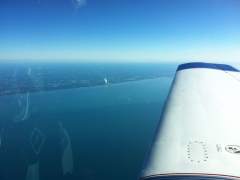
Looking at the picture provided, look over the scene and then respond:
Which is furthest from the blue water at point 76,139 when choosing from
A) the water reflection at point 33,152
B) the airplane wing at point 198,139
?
the airplane wing at point 198,139

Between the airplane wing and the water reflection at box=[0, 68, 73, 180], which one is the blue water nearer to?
the water reflection at box=[0, 68, 73, 180]

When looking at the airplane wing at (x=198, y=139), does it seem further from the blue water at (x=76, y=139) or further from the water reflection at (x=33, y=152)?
the water reflection at (x=33, y=152)

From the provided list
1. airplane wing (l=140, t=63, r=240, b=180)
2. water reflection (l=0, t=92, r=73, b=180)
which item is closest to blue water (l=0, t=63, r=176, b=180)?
water reflection (l=0, t=92, r=73, b=180)

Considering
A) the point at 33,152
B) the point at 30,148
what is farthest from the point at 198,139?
the point at 30,148

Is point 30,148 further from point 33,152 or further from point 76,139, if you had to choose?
point 76,139

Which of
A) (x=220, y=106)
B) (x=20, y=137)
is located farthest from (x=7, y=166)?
(x=220, y=106)

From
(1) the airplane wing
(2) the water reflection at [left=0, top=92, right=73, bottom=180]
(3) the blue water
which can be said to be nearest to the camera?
(1) the airplane wing

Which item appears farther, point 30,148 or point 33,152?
point 30,148
